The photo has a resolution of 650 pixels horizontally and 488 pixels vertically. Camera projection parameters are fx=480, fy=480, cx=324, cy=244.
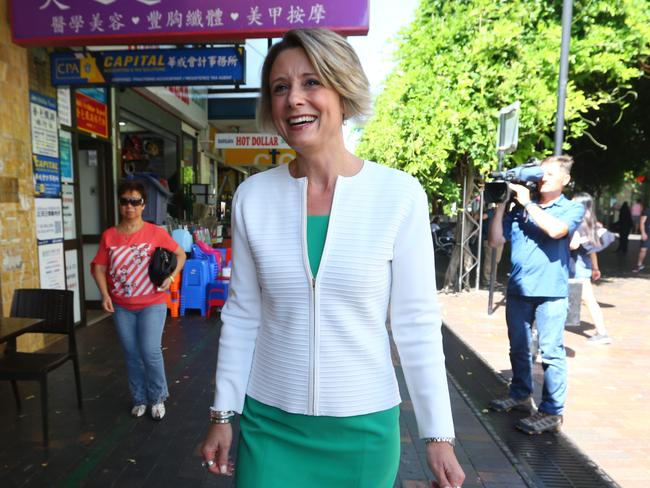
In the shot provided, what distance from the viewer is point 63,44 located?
4.93 meters

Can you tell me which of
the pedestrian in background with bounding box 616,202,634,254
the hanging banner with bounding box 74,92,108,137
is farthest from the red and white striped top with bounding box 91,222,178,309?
the pedestrian in background with bounding box 616,202,634,254

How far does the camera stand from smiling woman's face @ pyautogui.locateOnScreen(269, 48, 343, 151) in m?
1.39

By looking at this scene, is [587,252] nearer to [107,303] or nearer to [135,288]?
[135,288]

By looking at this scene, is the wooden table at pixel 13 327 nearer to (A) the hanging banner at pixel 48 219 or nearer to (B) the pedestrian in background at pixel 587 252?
(A) the hanging banner at pixel 48 219

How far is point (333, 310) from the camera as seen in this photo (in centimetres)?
135

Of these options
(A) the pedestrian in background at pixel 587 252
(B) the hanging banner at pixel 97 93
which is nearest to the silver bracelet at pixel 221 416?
(A) the pedestrian in background at pixel 587 252

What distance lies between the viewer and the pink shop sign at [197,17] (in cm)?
470

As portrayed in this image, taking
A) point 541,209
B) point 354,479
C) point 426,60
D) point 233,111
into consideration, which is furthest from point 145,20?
point 233,111

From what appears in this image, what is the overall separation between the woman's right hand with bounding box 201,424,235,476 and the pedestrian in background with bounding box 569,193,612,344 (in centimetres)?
478

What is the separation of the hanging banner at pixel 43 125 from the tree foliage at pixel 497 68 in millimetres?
5798

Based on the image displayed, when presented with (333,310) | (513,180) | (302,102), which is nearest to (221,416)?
(333,310)

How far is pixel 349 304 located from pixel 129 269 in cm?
288

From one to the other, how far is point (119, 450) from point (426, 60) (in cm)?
806

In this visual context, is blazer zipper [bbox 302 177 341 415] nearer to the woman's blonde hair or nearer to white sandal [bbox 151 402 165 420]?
the woman's blonde hair
